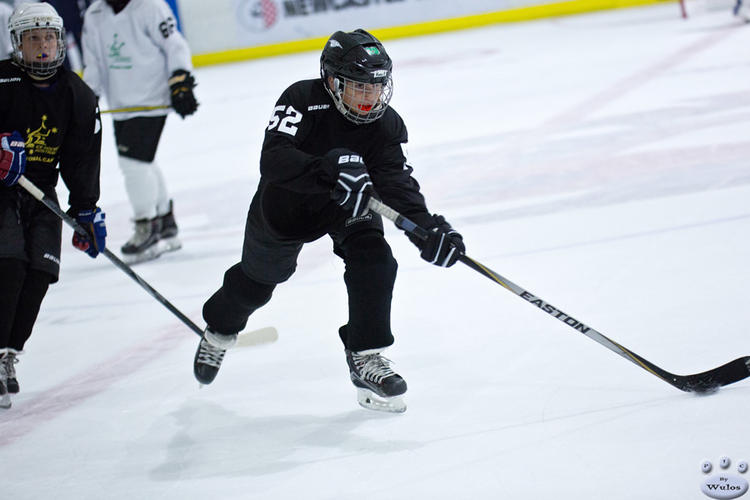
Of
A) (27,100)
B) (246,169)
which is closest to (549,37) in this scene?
(246,169)

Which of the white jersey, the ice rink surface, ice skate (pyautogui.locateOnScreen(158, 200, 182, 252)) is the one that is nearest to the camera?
the ice rink surface

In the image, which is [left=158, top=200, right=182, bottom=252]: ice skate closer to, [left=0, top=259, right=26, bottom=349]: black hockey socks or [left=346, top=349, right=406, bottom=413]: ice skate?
[left=0, top=259, right=26, bottom=349]: black hockey socks

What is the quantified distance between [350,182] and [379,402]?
660 millimetres

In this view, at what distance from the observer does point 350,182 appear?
2.22 m

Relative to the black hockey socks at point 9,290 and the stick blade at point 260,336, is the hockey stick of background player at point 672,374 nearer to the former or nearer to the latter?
the stick blade at point 260,336

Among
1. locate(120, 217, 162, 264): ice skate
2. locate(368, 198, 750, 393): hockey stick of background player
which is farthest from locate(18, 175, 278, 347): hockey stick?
locate(120, 217, 162, 264): ice skate

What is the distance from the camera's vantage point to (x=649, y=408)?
2.30m

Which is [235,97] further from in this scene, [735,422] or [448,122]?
[735,422]

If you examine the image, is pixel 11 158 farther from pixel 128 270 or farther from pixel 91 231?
pixel 128 270

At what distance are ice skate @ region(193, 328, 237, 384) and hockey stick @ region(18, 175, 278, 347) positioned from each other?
0.27 metres

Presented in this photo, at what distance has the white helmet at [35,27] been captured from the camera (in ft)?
8.91

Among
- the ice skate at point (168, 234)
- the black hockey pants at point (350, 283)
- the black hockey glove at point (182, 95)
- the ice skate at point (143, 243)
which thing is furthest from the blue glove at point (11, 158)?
the ice skate at point (168, 234)

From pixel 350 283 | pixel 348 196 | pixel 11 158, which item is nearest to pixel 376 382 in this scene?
pixel 350 283

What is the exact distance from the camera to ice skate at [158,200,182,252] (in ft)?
14.5
